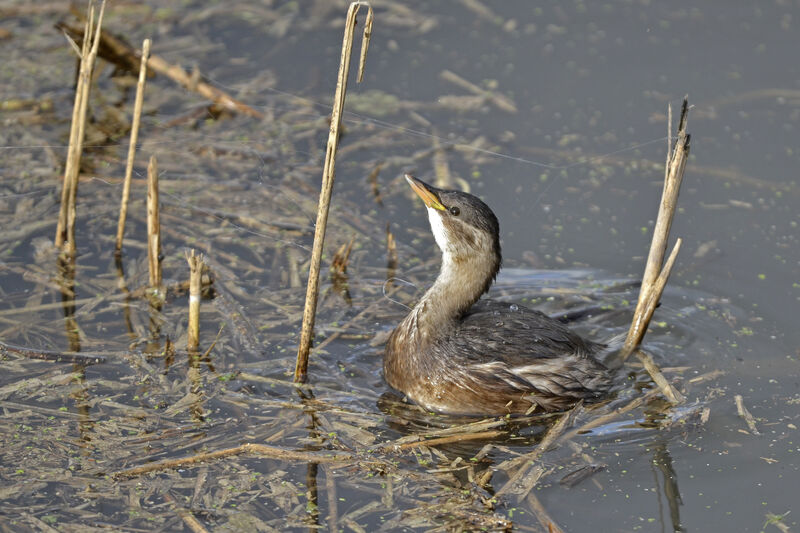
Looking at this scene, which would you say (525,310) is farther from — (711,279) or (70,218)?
(70,218)

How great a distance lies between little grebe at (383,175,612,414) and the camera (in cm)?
620

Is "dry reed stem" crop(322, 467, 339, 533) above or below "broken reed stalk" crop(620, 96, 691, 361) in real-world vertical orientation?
below

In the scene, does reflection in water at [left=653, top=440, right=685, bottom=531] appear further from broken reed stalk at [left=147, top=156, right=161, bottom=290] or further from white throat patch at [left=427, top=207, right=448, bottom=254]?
broken reed stalk at [left=147, top=156, right=161, bottom=290]

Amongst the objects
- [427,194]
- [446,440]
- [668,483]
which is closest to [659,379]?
[668,483]

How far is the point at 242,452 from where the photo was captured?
5.48 metres

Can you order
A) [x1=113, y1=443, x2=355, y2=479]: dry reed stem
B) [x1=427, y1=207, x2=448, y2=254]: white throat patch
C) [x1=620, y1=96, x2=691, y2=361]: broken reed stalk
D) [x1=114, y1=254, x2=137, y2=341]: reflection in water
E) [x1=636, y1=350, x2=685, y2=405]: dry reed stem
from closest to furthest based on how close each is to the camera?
[x1=113, y1=443, x2=355, y2=479]: dry reed stem
[x1=620, y1=96, x2=691, y2=361]: broken reed stalk
[x1=636, y1=350, x2=685, y2=405]: dry reed stem
[x1=427, y1=207, x2=448, y2=254]: white throat patch
[x1=114, y1=254, x2=137, y2=341]: reflection in water

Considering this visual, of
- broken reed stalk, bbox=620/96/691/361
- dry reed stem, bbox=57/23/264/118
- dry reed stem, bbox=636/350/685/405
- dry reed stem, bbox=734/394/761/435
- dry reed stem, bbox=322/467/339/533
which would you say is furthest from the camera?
dry reed stem, bbox=57/23/264/118

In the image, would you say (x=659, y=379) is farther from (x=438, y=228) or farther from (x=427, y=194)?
(x=427, y=194)

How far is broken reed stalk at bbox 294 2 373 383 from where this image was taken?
536cm

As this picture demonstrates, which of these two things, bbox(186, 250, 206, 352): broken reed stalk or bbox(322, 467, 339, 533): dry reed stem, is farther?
bbox(186, 250, 206, 352): broken reed stalk

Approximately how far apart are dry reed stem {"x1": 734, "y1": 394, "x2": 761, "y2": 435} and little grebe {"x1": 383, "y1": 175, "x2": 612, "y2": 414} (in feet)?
2.44

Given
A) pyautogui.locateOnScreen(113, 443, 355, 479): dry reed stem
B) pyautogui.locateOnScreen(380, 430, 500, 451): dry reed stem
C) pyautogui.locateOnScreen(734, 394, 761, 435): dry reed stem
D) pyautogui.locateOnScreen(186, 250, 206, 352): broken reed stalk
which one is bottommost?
pyautogui.locateOnScreen(113, 443, 355, 479): dry reed stem

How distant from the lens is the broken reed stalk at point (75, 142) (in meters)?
6.67

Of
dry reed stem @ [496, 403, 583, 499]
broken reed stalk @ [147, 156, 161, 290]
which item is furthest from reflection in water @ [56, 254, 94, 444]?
dry reed stem @ [496, 403, 583, 499]
